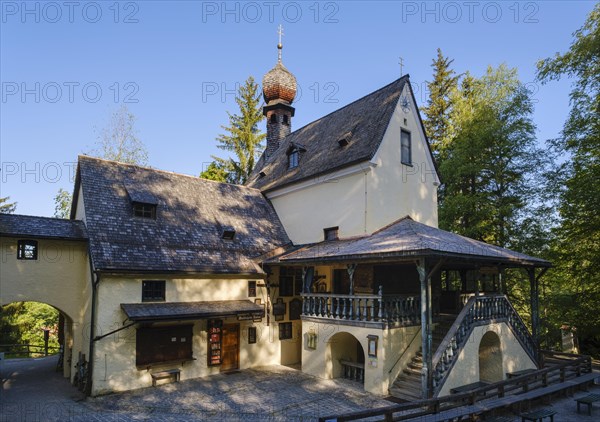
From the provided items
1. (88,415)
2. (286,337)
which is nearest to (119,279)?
(88,415)

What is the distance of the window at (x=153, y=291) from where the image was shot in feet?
47.8

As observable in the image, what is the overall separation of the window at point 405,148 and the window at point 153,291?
12.0 metres

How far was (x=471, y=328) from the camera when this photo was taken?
13.4 meters

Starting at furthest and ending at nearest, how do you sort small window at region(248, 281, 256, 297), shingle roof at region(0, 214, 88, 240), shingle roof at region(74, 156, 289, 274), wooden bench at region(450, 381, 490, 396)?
small window at region(248, 281, 256, 297) < shingle roof at region(74, 156, 289, 274) < shingle roof at region(0, 214, 88, 240) < wooden bench at region(450, 381, 490, 396)

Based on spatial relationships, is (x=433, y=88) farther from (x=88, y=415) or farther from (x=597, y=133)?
(x=88, y=415)

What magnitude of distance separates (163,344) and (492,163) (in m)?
20.9

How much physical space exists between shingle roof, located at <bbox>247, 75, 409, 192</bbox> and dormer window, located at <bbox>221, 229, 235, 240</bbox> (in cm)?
438

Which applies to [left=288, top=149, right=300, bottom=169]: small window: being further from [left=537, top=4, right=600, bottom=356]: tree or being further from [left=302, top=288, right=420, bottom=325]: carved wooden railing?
[left=537, top=4, right=600, bottom=356]: tree

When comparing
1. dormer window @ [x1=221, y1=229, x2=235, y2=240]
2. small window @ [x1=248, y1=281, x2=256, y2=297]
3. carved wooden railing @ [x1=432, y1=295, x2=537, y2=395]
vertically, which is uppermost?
dormer window @ [x1=221, y1=229, x2=235, y2=240]

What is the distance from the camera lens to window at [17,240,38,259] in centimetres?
1422

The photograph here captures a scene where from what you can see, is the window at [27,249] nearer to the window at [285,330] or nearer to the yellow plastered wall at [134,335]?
the yellow plastered wall at [134,335]

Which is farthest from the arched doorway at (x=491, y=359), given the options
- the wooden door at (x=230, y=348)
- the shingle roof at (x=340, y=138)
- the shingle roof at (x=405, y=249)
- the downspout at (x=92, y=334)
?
the downspout at (x=92, y=334)

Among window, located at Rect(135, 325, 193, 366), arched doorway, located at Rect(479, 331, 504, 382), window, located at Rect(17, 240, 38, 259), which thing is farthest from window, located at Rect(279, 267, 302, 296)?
window, located at Rect(17, 240, 38, 259)

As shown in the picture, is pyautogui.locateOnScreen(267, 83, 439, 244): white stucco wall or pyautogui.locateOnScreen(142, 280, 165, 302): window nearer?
pyautogui.locateOnScreen(142, 280, 165, 302): window
